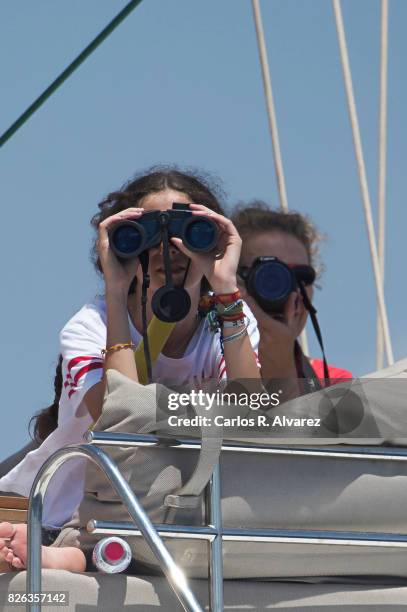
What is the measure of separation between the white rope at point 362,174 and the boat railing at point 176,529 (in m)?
2.36

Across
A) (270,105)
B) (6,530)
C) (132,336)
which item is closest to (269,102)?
(270,105)

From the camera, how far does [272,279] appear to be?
2980 mm

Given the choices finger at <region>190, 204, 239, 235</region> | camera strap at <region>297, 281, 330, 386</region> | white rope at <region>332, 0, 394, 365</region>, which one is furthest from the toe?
white rope at <region>332, 0, 394, 365</region>

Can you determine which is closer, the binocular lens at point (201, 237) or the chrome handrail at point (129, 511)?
the chrome handrail at point (129, 511)

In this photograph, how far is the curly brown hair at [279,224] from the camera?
347 cm

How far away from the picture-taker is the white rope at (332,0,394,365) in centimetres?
490

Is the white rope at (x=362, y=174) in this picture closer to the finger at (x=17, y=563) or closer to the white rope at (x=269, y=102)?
the white rope at (x=269, y=102)

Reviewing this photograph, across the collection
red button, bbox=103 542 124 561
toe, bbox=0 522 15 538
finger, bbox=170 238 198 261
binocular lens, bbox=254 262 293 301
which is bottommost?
red button, bbox=103 542 124 561

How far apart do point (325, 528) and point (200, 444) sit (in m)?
0.27

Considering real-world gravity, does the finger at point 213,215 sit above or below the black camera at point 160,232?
above

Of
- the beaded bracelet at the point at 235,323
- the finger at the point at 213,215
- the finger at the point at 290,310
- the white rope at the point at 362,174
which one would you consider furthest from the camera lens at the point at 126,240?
the white rope at the point at 362,174

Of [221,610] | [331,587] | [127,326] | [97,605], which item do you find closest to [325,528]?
[331,587]

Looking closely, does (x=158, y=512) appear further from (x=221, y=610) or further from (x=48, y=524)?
(x=48, y=524)

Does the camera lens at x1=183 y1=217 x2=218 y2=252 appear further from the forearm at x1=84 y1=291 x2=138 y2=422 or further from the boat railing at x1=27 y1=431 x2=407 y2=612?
the boat railing at x1=27 y1=431 x2=407 y2=612
